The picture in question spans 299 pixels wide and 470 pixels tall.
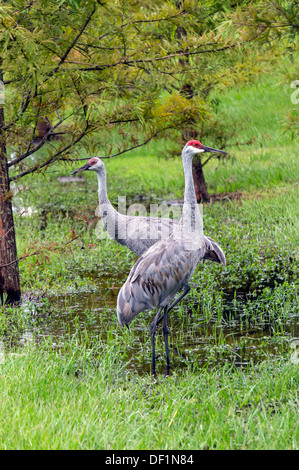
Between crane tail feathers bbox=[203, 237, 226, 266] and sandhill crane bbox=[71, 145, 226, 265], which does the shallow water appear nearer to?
crane tail feathers bbox=[203, 237, 226, 266]

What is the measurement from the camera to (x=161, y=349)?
5.60 m

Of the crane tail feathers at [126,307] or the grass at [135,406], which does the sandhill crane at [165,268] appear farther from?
the grass at [135,406]

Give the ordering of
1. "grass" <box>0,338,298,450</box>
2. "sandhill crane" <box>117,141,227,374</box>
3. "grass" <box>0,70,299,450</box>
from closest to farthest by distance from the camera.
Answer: "grass" <box>0,338,298,450</box> < "grass" <box>0,70,299,450</box> < "sandhill crane" <box>117,141,227,374</box>

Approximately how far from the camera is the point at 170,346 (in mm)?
5652

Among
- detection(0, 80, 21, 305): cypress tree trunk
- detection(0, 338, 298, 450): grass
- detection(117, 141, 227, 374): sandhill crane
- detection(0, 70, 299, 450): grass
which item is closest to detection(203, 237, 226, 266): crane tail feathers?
detection(0, 70, 299, 450): grass

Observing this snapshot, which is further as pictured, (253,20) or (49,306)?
(49,306)

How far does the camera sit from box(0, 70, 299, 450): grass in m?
3.54

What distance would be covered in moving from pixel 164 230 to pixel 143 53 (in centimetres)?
180

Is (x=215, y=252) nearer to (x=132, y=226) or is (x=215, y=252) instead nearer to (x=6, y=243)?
(x=132, y=226)

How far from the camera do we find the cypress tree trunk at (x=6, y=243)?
6.30m

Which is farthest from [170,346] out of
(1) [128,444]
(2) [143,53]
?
(2) [143,53]

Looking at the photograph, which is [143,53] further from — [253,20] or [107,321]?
[107,321]

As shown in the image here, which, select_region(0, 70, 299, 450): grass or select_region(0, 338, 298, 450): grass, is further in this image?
select_region(0, 70, 299, 450): grass

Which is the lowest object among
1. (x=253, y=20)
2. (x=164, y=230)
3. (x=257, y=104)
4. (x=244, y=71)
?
(x=164, y=230)
